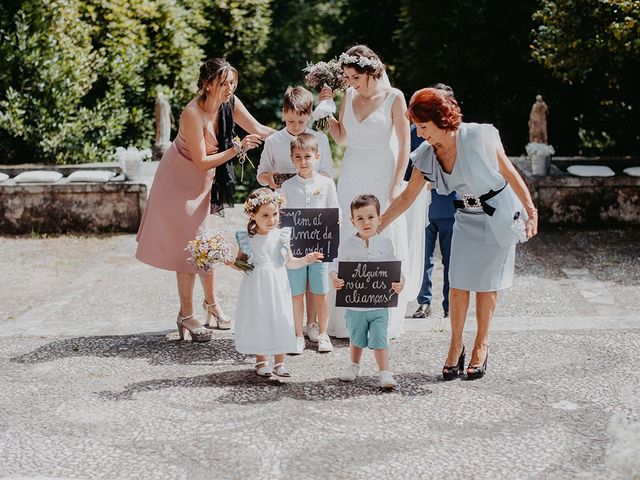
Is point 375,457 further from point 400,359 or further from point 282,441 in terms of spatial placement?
point 400,359

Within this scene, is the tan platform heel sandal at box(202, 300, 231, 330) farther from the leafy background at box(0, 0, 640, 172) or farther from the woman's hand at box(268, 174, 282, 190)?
the leafy background at box(0, 0, 640, 172)

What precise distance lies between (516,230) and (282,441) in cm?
193

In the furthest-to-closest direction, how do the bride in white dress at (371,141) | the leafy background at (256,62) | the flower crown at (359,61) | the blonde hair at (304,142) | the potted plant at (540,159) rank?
the leafy background at (256,62)
the potted plant at (540,159)
the bride in white dress at (371,141)
the flower crown at (359,61)
the blonde hair at (304,142)

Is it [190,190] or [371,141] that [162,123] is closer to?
[190,190]

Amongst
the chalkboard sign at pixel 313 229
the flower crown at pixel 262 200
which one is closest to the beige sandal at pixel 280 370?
the chalkboard sign at pixel 313 229

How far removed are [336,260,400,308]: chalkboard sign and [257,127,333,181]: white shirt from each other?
110 cm

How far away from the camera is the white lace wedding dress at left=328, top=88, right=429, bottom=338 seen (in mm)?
6598

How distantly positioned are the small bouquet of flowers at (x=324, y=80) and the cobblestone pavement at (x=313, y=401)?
166cm

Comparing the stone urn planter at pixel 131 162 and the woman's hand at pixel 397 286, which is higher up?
the stone urn planter at pixel 131 162

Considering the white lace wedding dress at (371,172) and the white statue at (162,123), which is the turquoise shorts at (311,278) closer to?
the white lace wedding dress at (371,172)

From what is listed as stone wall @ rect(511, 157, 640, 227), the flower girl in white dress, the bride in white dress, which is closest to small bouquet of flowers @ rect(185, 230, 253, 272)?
the flower girl in white dress

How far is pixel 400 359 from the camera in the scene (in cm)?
636

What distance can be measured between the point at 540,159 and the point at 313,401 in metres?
6.36

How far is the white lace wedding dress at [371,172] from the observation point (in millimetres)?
6598
